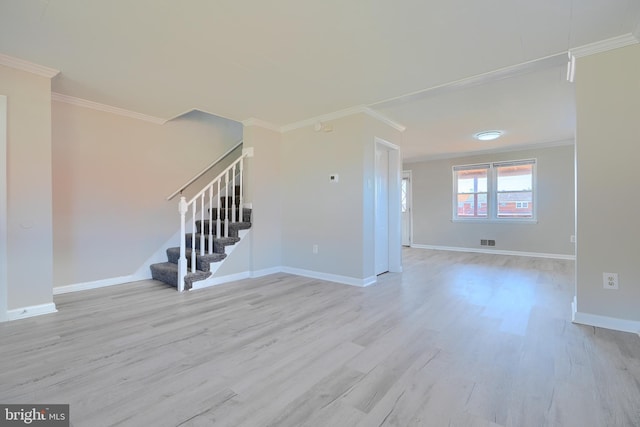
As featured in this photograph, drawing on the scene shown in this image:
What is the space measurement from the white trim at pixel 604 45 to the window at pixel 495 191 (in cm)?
443

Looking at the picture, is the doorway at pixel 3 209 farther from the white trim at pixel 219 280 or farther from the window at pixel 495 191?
the window at pixel 495 191

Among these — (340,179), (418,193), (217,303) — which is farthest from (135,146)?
(418,193)

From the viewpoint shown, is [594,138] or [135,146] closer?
[594,138]

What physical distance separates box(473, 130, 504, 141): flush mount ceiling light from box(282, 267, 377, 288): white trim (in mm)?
3340

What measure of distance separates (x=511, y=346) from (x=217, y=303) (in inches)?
107

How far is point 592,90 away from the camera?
8.02 ft

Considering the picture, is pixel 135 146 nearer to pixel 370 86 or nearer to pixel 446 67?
pixel 370 86

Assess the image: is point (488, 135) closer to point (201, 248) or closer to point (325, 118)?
point (325, 118)

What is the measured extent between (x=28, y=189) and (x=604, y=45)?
5225 millimetres

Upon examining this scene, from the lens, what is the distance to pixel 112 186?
3.90m

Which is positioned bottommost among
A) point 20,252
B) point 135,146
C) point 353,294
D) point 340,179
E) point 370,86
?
point 353,294

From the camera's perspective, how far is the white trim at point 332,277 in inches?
151

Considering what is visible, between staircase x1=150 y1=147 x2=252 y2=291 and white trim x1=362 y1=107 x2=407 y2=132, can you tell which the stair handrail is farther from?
white trim x1=362 y1=107 x2=407 y2=132

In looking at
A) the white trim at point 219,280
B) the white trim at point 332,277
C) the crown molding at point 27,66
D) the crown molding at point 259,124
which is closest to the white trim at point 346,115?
the crown molding at point 259,124
